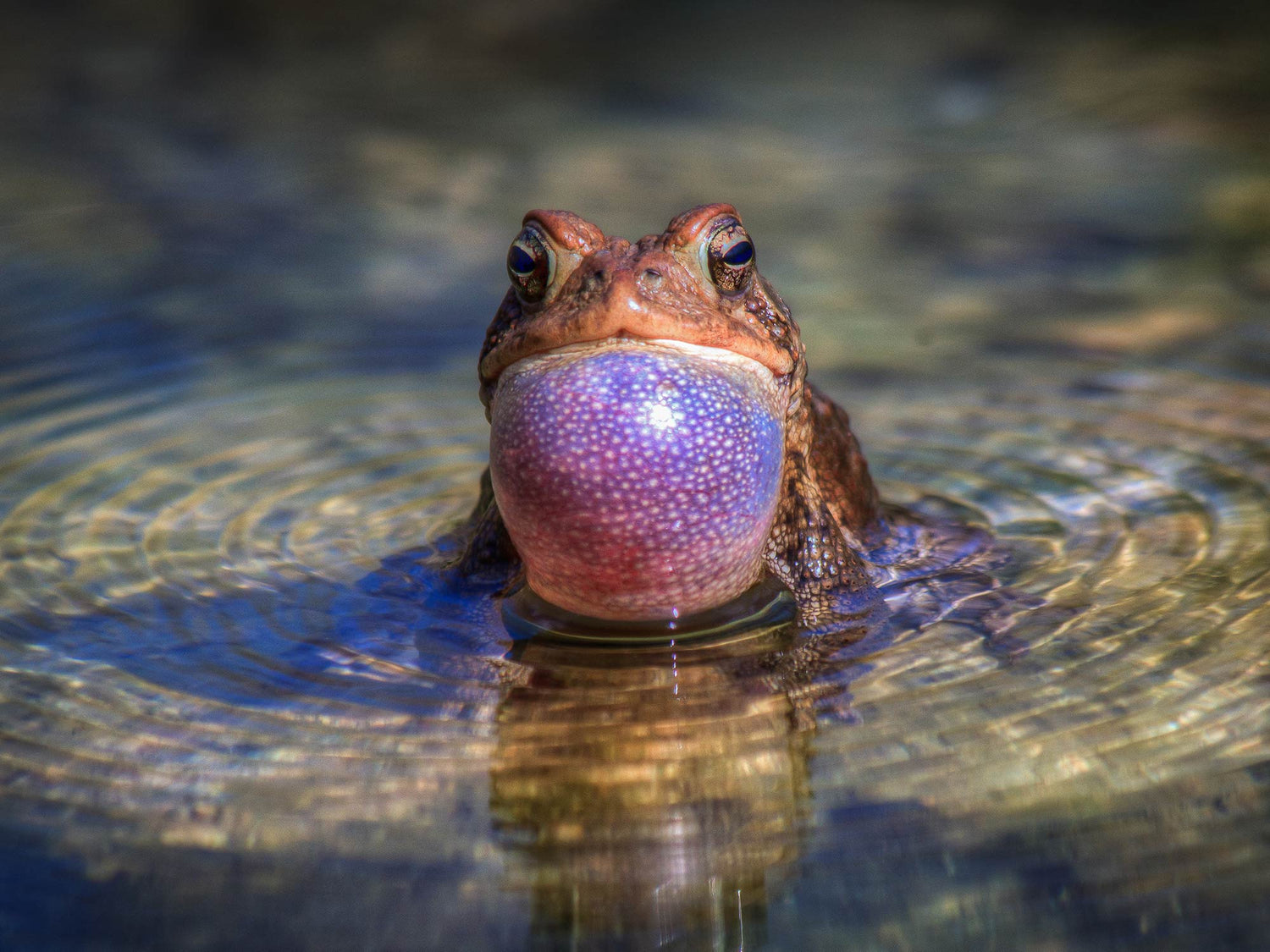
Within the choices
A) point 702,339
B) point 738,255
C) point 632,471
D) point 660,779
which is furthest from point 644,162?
point 660,779

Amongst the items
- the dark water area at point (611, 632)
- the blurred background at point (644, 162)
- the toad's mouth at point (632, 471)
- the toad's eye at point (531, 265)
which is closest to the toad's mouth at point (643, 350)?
Answer: the toad's mouth at point (632, 471)

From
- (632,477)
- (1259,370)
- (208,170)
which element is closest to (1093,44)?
(1259,370)

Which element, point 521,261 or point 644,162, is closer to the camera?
point 521,261

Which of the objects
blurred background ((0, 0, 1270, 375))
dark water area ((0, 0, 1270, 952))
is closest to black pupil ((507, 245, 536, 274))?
dark water area ((0, 0, 1270, 952))

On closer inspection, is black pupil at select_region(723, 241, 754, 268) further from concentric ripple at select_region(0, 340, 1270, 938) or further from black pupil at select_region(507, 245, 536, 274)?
concentric ripple at select_region(0, 340, 1270, 938)

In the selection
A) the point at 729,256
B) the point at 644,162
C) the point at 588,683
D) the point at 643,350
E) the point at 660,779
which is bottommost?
the point at 660,779

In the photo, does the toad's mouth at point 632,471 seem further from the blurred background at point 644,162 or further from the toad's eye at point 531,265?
the blurred background at point 644,162

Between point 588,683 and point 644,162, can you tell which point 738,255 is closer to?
point 588,683
